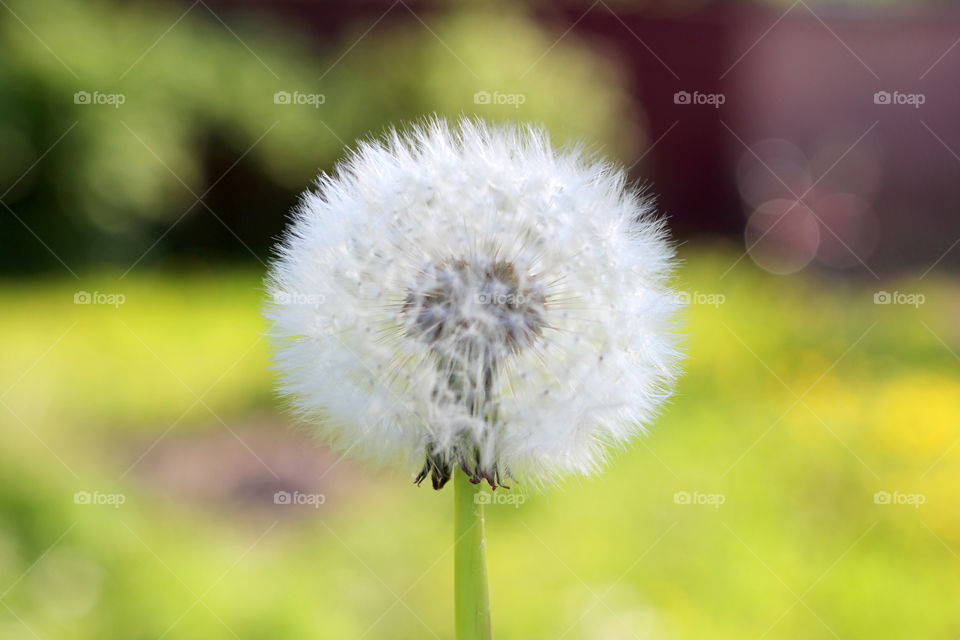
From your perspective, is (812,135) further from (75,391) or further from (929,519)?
(75,391)

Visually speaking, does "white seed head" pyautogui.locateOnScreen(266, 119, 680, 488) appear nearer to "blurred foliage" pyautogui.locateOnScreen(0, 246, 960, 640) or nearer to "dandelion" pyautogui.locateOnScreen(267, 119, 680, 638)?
"dandelion" pyautogui.locateOnScreen(267, 119, 680, 638)

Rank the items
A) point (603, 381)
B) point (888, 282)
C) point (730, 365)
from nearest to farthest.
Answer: point (603, 381)
point (730, 365)
point (888, 282)

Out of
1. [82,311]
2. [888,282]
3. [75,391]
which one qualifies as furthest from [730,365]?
[82,311]

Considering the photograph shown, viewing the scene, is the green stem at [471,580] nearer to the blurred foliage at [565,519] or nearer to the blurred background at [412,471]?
the blurred foliage at [565,519]

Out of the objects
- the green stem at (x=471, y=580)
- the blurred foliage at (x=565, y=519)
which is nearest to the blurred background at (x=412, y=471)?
the blurred foliage at (x=565, y=519)

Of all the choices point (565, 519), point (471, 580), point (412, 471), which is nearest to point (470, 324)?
point (412, 471)

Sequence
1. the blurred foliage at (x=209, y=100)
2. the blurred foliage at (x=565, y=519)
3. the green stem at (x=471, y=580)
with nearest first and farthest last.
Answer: the green stem at (x=471, y=580) → the blurred foliage at (x=565, y=519) → the blurred foliage at (x=209, y=100)

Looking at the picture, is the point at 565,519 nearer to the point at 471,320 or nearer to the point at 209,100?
the point at 471,320
